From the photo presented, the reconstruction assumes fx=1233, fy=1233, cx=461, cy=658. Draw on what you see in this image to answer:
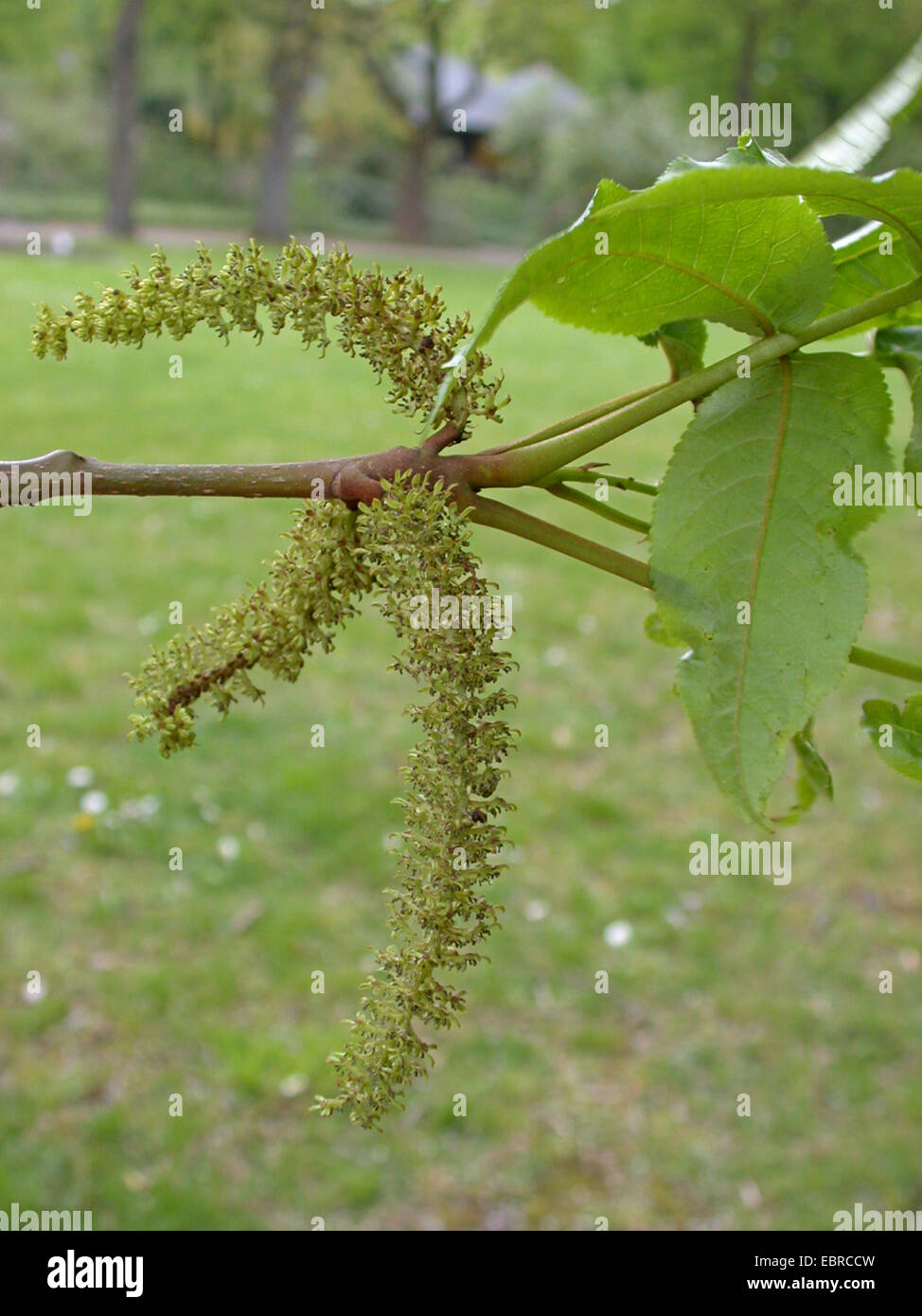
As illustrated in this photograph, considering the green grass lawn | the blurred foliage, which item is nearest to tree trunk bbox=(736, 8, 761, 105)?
the blurred foliage

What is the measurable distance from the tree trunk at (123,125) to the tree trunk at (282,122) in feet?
7.91

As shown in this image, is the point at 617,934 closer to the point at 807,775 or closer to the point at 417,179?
the point at 807,775

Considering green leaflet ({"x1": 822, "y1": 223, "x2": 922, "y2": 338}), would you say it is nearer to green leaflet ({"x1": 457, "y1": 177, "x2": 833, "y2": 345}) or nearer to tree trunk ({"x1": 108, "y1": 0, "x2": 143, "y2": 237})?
green leaflet ({"x1": 457, "y1": 177, "x2": 833, "y2": 345})

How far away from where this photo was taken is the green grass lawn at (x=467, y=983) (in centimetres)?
235

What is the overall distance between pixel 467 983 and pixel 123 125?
15.5 m

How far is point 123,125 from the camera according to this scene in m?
15.6

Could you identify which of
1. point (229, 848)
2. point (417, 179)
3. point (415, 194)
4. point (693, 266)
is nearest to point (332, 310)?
point (693, 266)

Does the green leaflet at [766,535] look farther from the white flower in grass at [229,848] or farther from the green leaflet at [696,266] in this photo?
the white flower in grass at [229,848]

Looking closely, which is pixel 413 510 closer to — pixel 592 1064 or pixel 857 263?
pixel 857 263

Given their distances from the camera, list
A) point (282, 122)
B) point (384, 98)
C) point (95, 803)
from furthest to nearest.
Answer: point (384, 98), point (282, 122), point (95, 803)

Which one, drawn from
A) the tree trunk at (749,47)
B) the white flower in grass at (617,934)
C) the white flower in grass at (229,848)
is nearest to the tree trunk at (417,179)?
the tree trunk at (749,47)

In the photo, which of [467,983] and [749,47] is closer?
[467,983]

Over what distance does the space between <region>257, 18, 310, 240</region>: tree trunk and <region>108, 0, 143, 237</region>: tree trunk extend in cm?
241

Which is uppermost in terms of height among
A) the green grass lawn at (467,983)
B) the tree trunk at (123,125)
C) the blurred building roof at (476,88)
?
the blurred building roof at (476,88)
